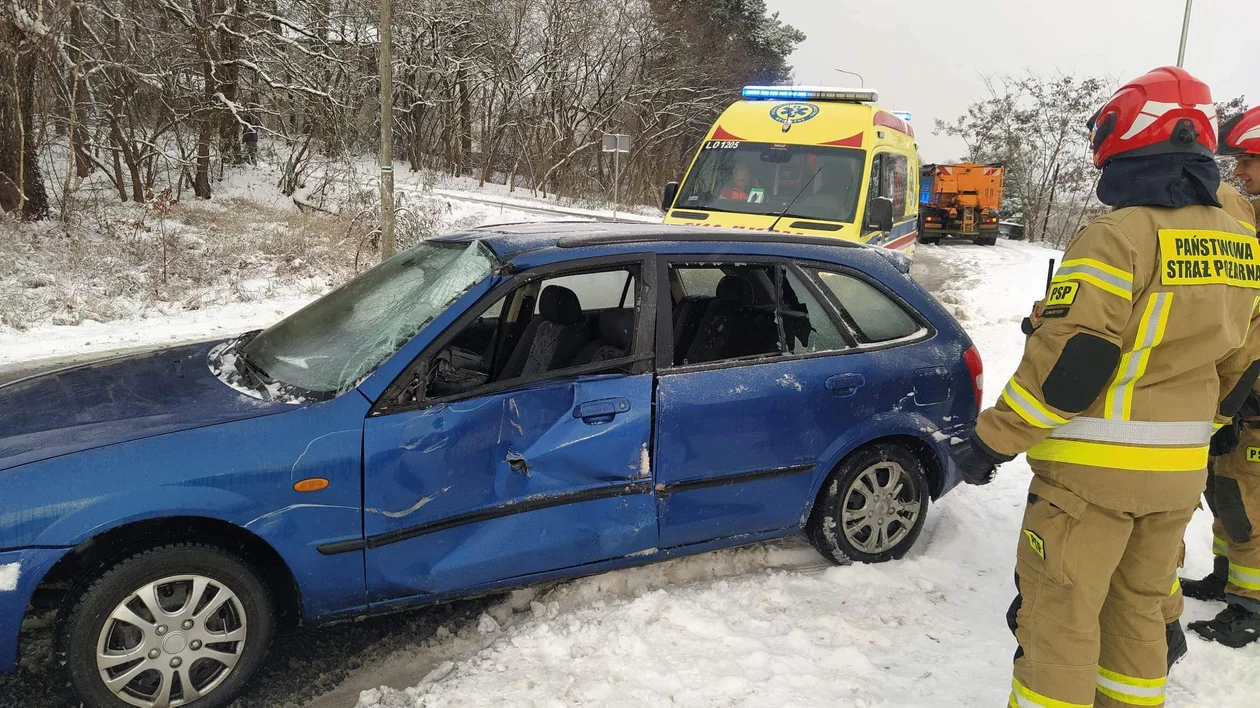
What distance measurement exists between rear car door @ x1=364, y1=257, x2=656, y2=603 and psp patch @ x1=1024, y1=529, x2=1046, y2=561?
53.6 inches

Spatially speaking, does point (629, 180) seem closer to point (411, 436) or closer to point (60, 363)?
point (60, 363)

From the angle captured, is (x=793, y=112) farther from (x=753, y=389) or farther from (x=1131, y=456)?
(x=1131, y=456)

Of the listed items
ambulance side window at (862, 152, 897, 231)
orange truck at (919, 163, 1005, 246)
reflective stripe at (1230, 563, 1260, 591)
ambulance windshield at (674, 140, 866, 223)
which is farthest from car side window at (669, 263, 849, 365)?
orange truck at (919, 163, 1005, 246)

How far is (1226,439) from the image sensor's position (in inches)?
120

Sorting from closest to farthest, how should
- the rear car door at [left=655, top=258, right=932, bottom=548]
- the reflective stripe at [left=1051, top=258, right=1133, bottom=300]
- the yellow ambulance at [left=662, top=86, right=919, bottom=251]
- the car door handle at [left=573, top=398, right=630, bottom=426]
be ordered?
the reflective stripe at [left=1051, top=258, right=1133, bottom=300]
the car door handle at [left=573, top=398, right=630, bottom=426]
the rear car door at [left=655, top=258, right=932, bottom=548]
the yellow ambulance at [left=662, top=86, right=919, bottom=251]

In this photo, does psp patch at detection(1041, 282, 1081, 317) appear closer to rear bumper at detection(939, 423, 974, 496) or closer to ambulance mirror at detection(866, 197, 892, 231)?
rear bumper at detection(939, 423, 974, 496)

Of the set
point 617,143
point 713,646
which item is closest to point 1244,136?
point 713,646

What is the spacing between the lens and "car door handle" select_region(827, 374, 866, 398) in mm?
3434

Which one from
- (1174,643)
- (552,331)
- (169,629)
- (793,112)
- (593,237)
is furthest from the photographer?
(793,112)

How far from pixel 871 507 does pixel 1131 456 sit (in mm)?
1603

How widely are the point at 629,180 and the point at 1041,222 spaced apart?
21.4 metres

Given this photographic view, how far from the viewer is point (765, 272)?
3635 mm

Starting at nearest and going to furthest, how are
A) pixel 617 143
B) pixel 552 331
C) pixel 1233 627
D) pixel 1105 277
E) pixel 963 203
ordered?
pixel 1105 277
pixel 1233 627
pixel 552 331
pixel 617 143
pixel 963 203

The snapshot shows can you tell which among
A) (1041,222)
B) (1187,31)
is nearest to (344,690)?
(1187,31)
